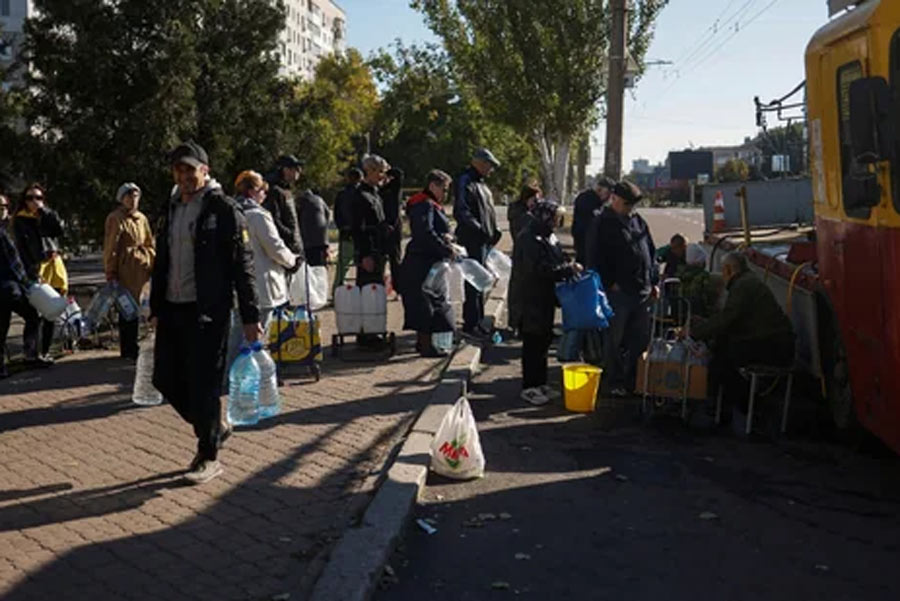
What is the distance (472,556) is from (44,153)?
11.6 meters

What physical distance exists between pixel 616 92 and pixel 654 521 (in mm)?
12813

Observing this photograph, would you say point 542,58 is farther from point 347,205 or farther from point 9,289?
point 9,289

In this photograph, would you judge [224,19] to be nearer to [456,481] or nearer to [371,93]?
[456,481]

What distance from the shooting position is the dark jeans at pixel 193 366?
6492 mm

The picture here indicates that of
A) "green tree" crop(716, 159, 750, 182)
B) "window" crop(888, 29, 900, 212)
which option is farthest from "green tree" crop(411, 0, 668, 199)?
"window" crop(888, 29, 900, 212)

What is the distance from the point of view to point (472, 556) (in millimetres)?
5652

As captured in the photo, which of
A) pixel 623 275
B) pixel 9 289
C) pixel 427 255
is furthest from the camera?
pixel 427 255

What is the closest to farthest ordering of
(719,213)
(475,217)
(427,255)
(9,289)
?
(9,289) → (427,255) → (475,217) → (719,213)

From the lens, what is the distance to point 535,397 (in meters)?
9.41

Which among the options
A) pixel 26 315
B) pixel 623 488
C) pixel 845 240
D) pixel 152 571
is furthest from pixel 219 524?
pixel 26 315

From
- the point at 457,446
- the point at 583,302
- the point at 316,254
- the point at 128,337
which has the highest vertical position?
the point at 316,254

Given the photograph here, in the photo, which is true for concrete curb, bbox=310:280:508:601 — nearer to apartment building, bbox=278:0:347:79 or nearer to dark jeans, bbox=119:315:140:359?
dark jeans, bbox=119:315:140:359

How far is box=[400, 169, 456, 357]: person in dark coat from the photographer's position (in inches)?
426

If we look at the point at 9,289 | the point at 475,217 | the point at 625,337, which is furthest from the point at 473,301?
the point at 9,289
